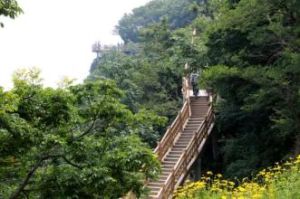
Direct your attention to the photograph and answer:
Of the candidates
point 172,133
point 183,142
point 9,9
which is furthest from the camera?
point 183,142

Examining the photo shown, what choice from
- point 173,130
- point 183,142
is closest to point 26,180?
point 173,130

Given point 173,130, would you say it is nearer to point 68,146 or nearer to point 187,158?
point 187,158

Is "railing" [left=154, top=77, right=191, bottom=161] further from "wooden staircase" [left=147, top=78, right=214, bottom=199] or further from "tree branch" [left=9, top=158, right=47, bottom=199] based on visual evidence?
"tree branch" [left=9, top=158, right=47, bottom=199]

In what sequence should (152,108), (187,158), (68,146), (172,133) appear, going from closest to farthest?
(68,146) → (187,158) → (172,133) → (152,108)

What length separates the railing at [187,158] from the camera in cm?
1459

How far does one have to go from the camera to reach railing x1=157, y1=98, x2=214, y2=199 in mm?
14586

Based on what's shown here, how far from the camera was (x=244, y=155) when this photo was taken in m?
16.1

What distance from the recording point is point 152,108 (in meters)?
22.3

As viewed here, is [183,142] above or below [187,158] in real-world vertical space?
above

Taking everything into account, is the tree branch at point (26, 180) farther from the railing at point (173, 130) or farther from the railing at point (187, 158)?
the railing at point (173, 130)

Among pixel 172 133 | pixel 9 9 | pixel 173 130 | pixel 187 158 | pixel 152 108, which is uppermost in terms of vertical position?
pixel 9 9

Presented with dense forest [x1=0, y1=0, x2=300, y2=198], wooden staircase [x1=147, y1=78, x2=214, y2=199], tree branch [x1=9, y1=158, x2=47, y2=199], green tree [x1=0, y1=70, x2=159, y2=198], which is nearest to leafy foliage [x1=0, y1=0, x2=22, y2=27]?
dense forest [x1=0, y1=0, x2=300, y2=198]

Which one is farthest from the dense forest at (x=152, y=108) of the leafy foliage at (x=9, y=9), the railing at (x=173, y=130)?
the railing at (x=173, y=130)

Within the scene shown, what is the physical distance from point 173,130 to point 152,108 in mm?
4802
